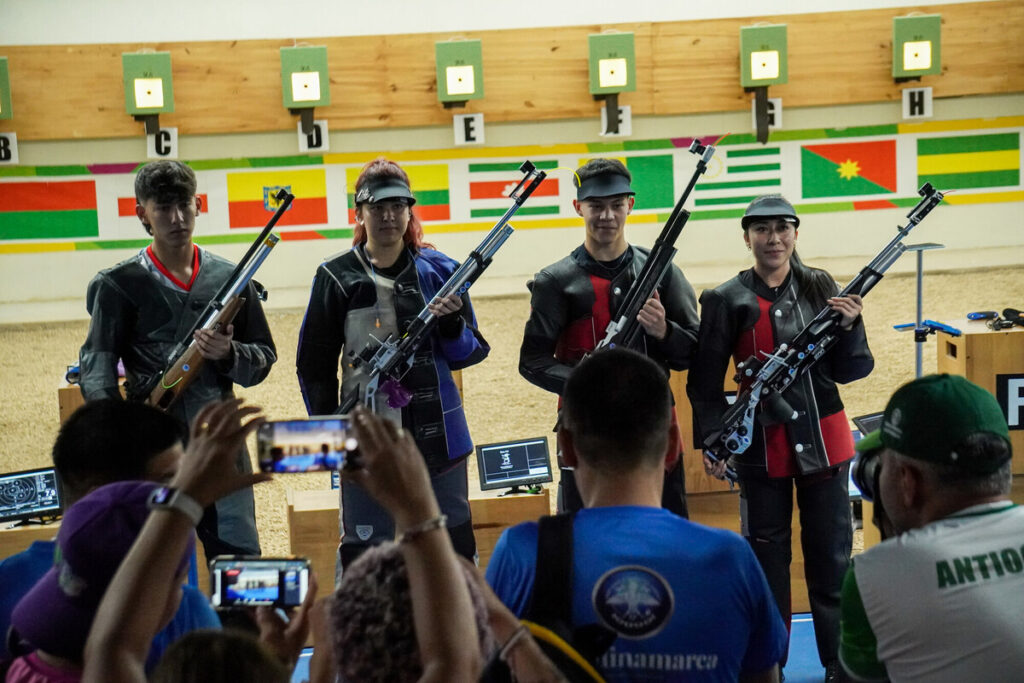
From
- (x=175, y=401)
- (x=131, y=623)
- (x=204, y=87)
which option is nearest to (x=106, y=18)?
(x=204, y=87)

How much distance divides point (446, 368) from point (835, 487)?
1.16 meters

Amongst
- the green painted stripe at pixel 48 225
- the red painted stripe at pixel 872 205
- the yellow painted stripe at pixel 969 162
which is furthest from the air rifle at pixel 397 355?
the yellow painted stripe at pixel 969 162

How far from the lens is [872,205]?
23.3ft

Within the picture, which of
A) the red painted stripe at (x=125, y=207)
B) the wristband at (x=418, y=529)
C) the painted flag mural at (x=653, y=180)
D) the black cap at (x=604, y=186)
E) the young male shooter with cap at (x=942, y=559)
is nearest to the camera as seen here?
the wristband at (x=418, y=529)

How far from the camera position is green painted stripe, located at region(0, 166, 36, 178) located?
6.63 m

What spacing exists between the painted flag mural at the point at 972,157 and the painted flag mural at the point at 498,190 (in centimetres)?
236

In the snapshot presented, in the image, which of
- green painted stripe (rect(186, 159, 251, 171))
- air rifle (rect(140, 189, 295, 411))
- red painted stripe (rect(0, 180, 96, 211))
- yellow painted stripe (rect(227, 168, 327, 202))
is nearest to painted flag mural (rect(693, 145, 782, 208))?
yellow painted stripe (rect(227, 168, 327, 202))

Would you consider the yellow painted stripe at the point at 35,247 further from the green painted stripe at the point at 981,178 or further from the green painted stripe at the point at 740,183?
the green painted stripe at the point at 981,178

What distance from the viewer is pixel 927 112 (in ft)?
22.8

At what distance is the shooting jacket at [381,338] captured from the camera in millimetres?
3193

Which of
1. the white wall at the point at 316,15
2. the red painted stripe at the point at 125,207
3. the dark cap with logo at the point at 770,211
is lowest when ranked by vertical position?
the dark cap with logo at the point at 770,211

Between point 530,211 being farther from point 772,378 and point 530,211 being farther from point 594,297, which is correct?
point 772,378

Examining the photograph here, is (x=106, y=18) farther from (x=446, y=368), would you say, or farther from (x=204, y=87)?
(x=446, y=368)

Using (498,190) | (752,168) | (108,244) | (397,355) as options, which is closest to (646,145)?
(752,168)
